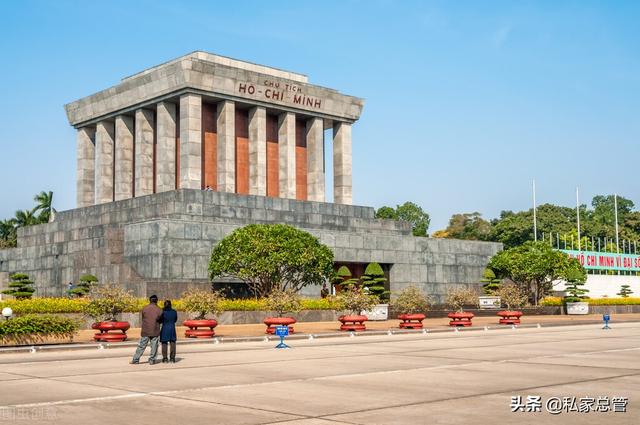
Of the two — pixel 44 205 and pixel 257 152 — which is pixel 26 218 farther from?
pixel 257 152

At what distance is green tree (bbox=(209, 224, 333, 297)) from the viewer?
1519 inches

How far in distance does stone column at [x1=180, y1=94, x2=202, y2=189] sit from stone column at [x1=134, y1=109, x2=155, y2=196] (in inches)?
192

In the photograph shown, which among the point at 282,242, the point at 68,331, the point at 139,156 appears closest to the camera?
the point at 68,331

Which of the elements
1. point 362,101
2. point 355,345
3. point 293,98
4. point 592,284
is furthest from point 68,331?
point 592,284

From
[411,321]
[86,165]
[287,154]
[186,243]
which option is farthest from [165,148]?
[411,321]

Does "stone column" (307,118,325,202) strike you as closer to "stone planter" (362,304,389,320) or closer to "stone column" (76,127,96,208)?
"stone planter" (362,304,389,320)

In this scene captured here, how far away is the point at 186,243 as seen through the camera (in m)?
42.1

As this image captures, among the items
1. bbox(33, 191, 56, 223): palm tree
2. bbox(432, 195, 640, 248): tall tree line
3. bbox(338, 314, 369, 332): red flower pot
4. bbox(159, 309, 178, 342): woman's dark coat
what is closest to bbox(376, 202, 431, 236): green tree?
bbox(432, 195, 640, 248): tall tree line

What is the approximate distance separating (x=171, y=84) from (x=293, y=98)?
901 centimetres

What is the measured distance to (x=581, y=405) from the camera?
1170 centimetres

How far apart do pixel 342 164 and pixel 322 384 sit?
1774 inches

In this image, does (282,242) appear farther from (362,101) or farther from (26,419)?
(26,419)

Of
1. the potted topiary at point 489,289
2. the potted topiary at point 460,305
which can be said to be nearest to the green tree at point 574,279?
the potted topiary at point 489,289

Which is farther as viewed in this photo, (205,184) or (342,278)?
(205,184)
